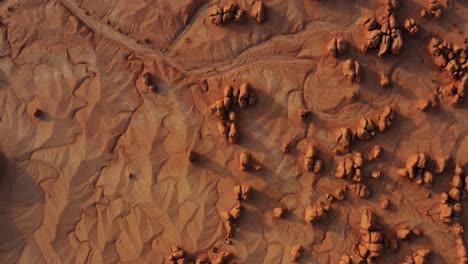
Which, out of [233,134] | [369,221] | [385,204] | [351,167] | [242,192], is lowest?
[369,221]

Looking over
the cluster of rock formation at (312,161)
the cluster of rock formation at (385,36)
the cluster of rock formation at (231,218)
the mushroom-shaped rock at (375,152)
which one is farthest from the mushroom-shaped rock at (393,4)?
the cluster of rock formation at (231,218)

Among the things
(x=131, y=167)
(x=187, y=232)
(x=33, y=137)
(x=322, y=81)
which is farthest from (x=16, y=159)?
(x=322, y=81)

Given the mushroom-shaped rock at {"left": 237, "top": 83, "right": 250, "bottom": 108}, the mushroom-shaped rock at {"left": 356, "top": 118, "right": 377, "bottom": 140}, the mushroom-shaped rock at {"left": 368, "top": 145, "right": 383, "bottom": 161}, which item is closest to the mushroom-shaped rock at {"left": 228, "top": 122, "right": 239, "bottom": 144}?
the mushroom-shaped rock at {"left": 237, "top": 83, "right": 250, "bottom": 108}

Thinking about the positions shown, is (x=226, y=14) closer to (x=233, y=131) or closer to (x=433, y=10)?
(x=233, y=131)

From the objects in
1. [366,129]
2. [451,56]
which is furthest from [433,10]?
[366,129]

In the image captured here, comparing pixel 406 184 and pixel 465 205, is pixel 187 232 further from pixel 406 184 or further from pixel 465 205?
pixel 465 205

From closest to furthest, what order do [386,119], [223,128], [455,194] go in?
1. [455,194]
2. [386,119]
3. [223,128]
